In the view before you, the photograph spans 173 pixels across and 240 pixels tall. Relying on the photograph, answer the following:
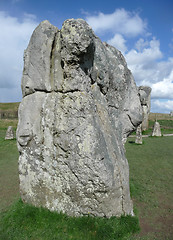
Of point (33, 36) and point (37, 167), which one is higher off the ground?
point (33, 36)

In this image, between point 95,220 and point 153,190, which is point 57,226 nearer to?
point 95,220

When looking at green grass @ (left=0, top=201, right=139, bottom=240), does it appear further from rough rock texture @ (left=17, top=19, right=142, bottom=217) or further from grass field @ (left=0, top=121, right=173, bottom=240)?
rough rock texture @ (left=17, top=19, right=142, bottom=217)

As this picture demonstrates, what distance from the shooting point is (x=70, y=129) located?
5.14 metres

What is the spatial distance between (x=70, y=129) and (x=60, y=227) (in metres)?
2.36

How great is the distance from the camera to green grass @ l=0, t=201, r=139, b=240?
469 cm

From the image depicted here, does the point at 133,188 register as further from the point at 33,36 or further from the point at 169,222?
the point at 33,36

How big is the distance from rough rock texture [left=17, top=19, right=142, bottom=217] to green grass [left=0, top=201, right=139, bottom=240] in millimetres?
207

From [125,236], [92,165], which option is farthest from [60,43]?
[125,236]

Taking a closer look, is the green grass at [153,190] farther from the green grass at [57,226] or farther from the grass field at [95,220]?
the green grass at [57,226]

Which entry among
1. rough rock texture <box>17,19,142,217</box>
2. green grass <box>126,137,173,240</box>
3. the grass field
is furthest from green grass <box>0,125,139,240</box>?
green grass <box>126,137,173,240</box>

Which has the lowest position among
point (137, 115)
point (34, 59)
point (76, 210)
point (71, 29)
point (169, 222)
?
point (169, 222)

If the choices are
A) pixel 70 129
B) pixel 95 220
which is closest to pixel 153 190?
pixel 95 220

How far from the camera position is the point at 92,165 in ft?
16.1

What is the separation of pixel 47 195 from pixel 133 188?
4.04m
